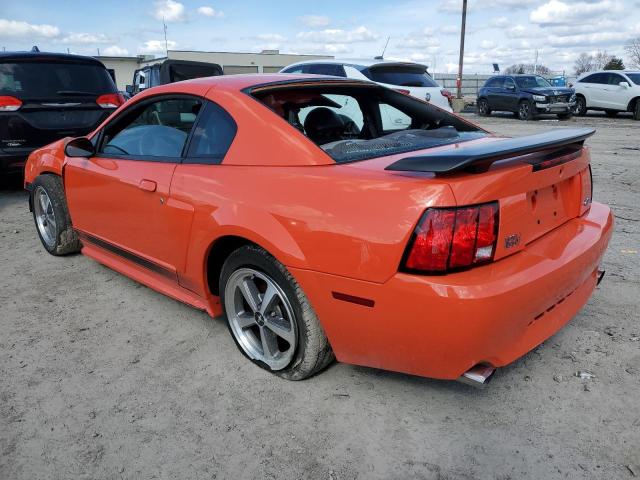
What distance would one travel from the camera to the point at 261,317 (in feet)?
8.55

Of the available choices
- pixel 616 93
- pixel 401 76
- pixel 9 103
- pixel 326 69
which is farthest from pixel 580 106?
pixel 9 103

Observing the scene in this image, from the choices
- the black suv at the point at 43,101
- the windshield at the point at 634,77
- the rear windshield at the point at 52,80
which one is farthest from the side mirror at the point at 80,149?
the windshield at the point at 634,77

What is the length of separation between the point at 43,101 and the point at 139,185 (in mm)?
4202

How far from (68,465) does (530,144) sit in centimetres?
224

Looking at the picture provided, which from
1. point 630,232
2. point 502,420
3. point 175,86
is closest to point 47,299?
point 175,86

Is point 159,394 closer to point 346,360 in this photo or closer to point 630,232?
point 346,360

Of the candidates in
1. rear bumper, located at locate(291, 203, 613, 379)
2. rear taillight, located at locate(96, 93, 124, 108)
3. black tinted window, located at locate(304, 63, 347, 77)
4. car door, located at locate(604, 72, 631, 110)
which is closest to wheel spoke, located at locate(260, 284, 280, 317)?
rear bumper, located at locate(291, 203, 613, 379)

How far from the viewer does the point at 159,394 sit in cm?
251

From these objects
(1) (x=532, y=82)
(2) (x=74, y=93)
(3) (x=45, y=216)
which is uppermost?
(1) (x=532, y=82)

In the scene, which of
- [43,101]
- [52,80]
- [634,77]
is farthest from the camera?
[634,77]

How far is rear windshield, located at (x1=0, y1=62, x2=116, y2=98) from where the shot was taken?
6164 mm

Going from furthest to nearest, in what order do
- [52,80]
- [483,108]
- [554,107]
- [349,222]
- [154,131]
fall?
[483,108] < [554,107] < [52,80] < [154,131] < [349,222]

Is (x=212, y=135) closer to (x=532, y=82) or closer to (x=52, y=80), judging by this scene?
(x=52, y=80)

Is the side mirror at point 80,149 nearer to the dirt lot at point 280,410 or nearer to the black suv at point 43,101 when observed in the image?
the dirt lot at point 280,410
